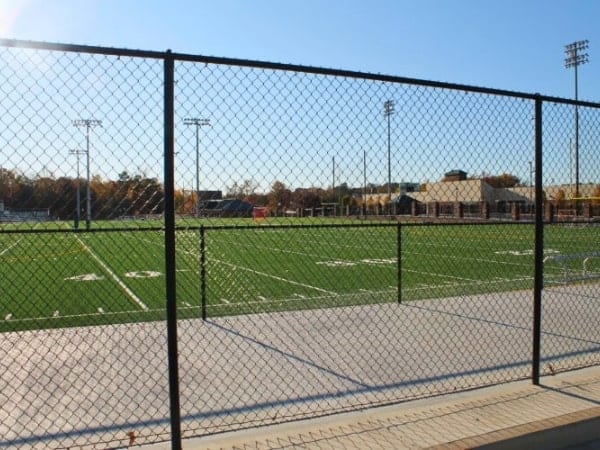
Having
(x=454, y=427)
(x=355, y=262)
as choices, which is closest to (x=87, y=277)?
(x=355, y=262)

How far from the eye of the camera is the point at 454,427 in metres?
4.20

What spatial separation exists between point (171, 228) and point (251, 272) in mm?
13242

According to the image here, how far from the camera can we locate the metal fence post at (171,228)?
362 cm

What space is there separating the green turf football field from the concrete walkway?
4.99 feet

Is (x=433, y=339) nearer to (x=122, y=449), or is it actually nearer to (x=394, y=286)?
(x=122, y=449)

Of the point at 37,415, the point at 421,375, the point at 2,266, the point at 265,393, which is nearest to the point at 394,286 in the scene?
the point at 421,375

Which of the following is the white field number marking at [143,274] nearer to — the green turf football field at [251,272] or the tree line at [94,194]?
the green turf football field at [251,272]

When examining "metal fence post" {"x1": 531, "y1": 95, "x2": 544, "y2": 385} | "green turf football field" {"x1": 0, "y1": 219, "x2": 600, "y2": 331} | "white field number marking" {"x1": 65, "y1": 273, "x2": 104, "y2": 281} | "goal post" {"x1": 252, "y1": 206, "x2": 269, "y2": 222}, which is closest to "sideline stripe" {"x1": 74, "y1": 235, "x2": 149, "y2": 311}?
"green turf football field" {"x1": 0, "y1": 219, "x2": 600, "y2": 331}

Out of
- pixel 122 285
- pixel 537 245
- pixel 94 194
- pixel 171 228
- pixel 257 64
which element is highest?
pixel 257 64

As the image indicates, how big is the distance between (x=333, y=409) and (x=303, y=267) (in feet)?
44.8

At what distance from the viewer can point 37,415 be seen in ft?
15.9

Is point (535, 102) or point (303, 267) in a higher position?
point (535, 102)

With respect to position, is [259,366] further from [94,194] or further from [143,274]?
[143,274]

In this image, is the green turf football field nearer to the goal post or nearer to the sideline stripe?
the sideline stripe
